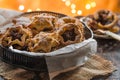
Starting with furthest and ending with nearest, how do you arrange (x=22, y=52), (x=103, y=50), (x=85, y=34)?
(x=103, y=50), (x=85, y=34), (x=22, y=52)

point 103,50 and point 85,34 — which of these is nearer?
point 85,34

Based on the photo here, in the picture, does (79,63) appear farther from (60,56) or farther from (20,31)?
(20,31)

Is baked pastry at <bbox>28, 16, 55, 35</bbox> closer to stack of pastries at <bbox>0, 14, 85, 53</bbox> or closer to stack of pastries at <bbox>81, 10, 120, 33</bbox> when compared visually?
stack of pastries at <bbox>0, 14, 85, 53</bbox>

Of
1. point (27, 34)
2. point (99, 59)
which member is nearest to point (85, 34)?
point (99, 59)

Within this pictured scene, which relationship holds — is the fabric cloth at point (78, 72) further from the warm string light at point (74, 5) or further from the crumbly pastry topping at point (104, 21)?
the warm string light at point (74, 5)

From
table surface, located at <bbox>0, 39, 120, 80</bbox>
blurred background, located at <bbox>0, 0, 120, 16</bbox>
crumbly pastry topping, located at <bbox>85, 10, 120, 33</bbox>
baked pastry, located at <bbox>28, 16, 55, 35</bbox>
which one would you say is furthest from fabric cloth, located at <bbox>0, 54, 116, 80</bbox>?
blurred background, located at <bbox>0, 0, 120, 16</bbox>

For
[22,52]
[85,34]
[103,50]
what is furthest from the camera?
[103,50]

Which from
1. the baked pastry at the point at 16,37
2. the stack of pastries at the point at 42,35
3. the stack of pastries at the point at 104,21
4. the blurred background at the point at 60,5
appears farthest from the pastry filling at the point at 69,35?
the blurred background at the point at 60,5
